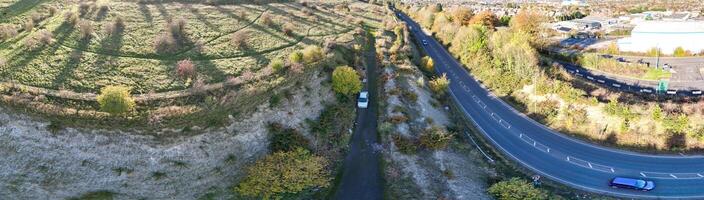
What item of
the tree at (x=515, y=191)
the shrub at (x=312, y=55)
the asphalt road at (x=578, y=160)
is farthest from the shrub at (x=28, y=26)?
the tree at (x=515, y=191)

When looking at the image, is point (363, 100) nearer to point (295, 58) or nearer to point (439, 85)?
point (295, 58)

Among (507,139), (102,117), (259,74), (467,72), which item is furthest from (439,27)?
(102,117)

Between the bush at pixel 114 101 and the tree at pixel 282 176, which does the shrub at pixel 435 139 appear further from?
the bush at pixel 114 101

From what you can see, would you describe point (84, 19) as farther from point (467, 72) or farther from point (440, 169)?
point (467, 72)

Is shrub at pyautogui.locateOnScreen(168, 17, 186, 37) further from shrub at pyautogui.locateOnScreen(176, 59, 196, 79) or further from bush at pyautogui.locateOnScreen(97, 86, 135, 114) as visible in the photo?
bush at pyautogui.locateOnScreen(97, 86, 135, 114)

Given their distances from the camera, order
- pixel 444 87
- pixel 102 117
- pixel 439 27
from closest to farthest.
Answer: pixel 102 117
pixel 444 87
pixel 439 27

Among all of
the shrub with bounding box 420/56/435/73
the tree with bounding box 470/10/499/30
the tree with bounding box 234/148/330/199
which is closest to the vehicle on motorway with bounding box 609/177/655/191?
the tree with bounding box 234/148/330/199

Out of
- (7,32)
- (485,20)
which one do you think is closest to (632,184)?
(485,20)
